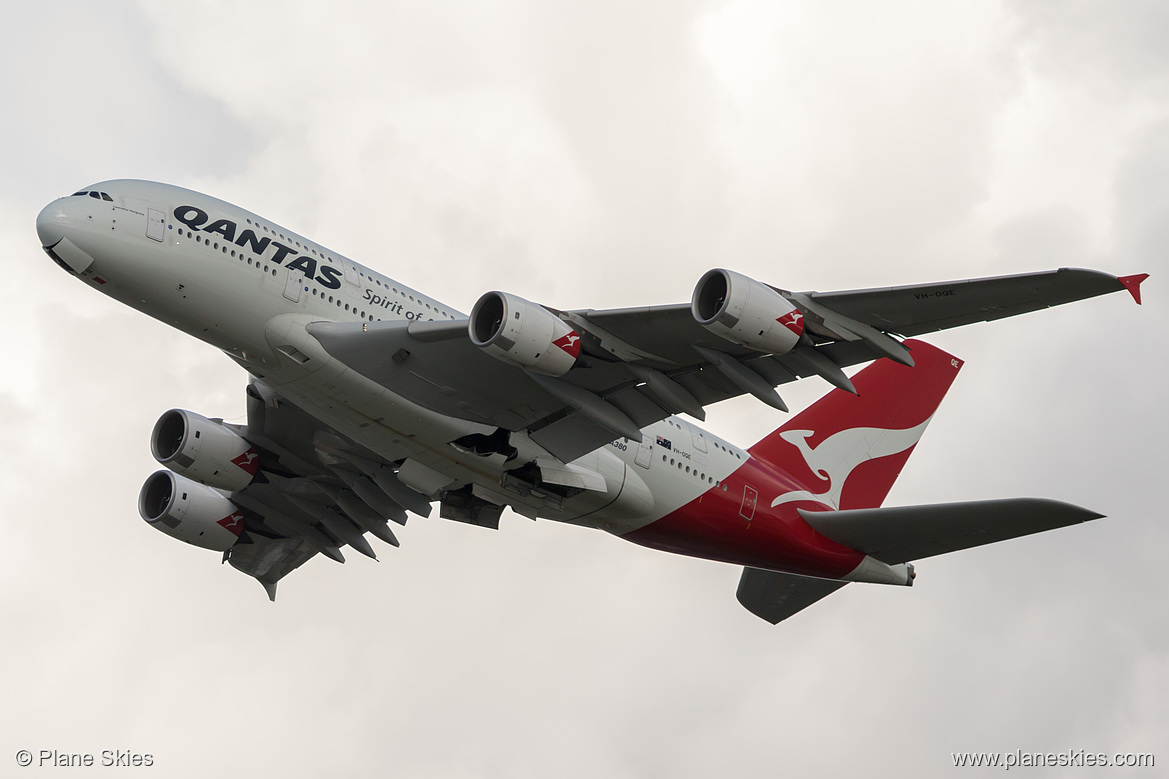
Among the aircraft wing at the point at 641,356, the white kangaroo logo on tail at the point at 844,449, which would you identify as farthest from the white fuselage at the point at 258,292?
the white kangaroo logo on tail at the point at 844,449

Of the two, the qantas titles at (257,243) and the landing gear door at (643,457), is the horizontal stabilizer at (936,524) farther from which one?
the qantas titles at (257,243)

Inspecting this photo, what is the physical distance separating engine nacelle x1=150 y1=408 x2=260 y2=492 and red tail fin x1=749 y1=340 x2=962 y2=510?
1268cm

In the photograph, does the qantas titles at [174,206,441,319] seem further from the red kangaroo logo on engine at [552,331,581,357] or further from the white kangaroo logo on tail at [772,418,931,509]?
the white kangaroo logo on tail at [772,418,931,509]

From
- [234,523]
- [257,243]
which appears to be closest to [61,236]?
[257,243]

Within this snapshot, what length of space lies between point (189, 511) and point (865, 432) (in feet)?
58.3

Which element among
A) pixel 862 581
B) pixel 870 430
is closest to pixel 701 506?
pixel 862 581

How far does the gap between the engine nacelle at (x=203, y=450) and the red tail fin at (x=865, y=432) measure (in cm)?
1268

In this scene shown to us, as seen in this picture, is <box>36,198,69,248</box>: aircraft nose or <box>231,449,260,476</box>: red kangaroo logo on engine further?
<box>231,449,260,476</box>: red kangaroo logo on engine

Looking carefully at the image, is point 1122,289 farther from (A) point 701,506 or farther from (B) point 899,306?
(A) point 701,506


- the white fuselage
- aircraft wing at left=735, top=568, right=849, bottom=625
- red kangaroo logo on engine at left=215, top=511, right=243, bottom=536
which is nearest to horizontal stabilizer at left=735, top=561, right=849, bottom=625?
aircraft wing at left=735, top=568, right=849, bottom=625

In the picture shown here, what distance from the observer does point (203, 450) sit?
29.6 meters

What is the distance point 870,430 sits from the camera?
3262 centimetres

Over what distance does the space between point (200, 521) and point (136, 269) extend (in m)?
10.7

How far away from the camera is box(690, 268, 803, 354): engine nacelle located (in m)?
20.9
